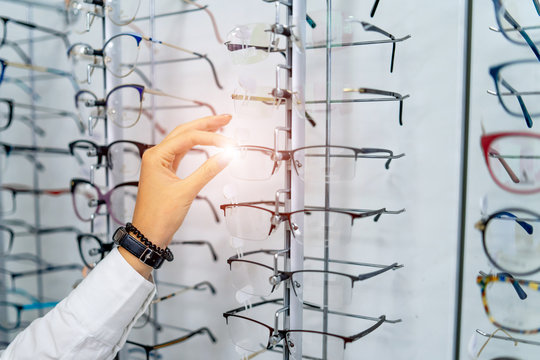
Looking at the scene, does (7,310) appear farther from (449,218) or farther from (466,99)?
(466,99)

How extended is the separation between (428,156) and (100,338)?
0.78m

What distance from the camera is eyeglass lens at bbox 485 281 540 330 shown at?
412 mm

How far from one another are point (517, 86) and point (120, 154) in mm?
962

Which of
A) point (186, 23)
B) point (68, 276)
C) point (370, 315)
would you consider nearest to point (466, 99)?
point (370, 315)

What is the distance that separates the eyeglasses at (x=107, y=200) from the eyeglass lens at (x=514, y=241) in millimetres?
865

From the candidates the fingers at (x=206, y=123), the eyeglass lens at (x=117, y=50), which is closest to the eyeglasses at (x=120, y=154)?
the eyeglass lens at (x=117, y=50)

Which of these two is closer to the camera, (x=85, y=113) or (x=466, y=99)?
(x=466, y=99)

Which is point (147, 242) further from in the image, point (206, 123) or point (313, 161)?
point (313, 161)

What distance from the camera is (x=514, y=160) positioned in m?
0.40

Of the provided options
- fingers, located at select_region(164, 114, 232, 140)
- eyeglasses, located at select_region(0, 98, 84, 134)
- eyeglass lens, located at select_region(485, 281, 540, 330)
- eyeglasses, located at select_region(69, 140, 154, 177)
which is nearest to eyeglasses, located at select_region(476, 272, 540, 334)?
eyeglass lens, located at select_region(485, 281, 540, 330)

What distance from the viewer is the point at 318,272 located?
0.85m

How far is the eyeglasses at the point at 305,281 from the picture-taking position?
2.70 ft

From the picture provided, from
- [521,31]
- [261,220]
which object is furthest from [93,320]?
[521,31]

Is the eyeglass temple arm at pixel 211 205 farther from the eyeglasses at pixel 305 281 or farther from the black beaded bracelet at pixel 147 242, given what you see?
the black beaded bracelet at pixel 147 242
